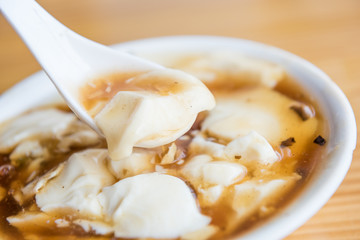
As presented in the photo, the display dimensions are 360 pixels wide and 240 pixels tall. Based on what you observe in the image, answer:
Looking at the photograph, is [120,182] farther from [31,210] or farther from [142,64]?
[142,64]

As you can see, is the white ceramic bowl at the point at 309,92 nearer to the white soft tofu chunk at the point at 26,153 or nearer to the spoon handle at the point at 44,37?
the white soft tofu chunk at the point at 26,153

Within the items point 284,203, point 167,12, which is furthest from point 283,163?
point 167,12

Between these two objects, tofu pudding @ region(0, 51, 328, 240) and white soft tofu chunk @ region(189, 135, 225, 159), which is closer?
tofu pudding @ region(0, 51, 328, 240)

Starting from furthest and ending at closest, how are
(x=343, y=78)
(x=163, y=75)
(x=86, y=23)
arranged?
(x=86, y=23) < (x=343, y=78) < (x=163, y=75)

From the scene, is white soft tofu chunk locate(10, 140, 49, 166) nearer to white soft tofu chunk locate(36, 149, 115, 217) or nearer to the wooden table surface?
white soft tofu chunk locate(36, 149, 115, 217)

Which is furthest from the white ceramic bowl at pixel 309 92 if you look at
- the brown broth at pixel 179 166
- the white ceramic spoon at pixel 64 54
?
the white ceramic spoon at pixel 64 54

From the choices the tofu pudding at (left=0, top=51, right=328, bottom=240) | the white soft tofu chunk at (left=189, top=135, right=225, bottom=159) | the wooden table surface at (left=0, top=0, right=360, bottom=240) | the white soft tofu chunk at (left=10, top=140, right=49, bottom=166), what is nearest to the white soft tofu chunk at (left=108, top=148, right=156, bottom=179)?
the tofu pudding at (left=0, top=51, right=328, bottom=240)

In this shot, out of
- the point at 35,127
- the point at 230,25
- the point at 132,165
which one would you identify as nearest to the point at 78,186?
the point at 132,165
